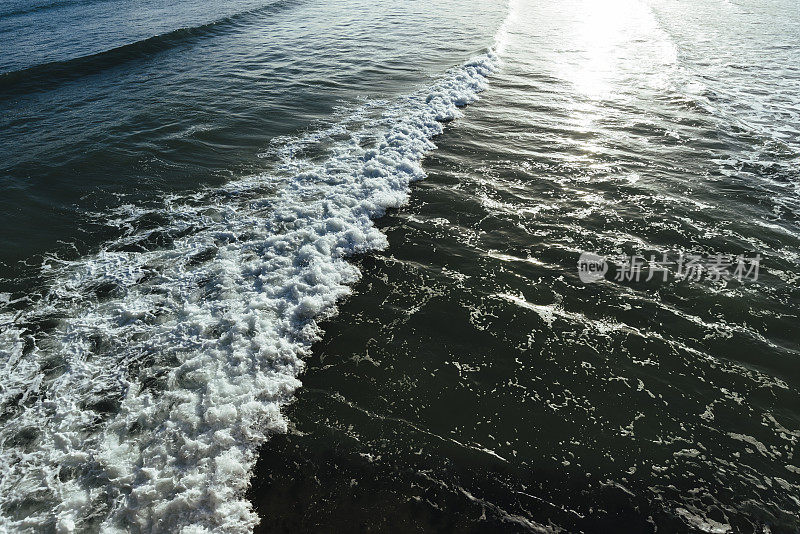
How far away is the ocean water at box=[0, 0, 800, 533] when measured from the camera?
4309mm

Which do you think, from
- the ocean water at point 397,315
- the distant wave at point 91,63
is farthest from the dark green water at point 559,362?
the distant wave at point 91,63

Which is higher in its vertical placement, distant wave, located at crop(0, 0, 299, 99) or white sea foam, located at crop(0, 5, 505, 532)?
distant wave, located at crop(0, 0, 299, 99)

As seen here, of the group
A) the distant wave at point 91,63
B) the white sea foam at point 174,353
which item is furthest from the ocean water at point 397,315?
the distant wave at point 91,63

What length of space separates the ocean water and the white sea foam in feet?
0.11

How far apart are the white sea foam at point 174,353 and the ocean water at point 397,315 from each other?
3 cm

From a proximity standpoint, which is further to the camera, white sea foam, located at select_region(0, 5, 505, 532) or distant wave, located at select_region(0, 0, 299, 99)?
distant wave, located at select_region(0, 0, 299, 99)

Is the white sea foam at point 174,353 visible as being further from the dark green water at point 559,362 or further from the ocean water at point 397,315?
the dark green water at point 559,362

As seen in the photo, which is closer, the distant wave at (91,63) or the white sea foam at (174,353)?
the white sea foam at (174,353)

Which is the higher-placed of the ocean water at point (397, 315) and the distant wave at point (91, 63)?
the distant wave at point (91, 63)

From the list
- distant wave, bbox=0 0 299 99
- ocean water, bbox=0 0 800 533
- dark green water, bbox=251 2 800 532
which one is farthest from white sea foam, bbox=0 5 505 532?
distant wave, bbox=0 0 299 99

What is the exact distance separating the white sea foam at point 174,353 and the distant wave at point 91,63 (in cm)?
1182

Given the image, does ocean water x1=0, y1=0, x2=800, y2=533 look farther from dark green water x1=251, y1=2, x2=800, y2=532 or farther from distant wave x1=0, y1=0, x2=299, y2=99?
distant wave x1=0, y1=0, x2=299, y2=99

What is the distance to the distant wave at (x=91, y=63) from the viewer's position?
1514cm

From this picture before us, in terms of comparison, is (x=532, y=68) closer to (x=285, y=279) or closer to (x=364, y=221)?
(x=364, y=221)
